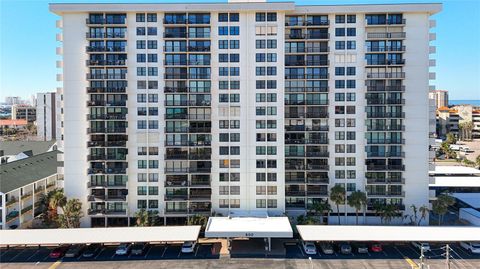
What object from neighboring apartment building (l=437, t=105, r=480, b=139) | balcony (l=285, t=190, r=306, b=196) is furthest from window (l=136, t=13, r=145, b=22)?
neighboring apartment building (l=437, t=105, r=480, b=139)

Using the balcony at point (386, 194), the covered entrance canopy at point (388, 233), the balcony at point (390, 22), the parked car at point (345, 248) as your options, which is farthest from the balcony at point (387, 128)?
the parked car at point (345, 248)

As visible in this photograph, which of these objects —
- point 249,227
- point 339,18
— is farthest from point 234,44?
point 249,227

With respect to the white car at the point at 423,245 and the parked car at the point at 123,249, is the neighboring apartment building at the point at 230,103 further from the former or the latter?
the parked car at the point at 123,249

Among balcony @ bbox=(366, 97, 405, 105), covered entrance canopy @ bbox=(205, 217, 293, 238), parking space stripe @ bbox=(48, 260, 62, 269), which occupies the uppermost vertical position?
balcony @ bbox=(366, 97, 405, 105)

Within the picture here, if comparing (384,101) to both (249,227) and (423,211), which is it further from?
(249,227)

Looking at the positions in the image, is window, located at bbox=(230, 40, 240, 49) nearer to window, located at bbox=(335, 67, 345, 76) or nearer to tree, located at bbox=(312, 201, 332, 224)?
window, located at bbox=(335, 67, 345, 76)
